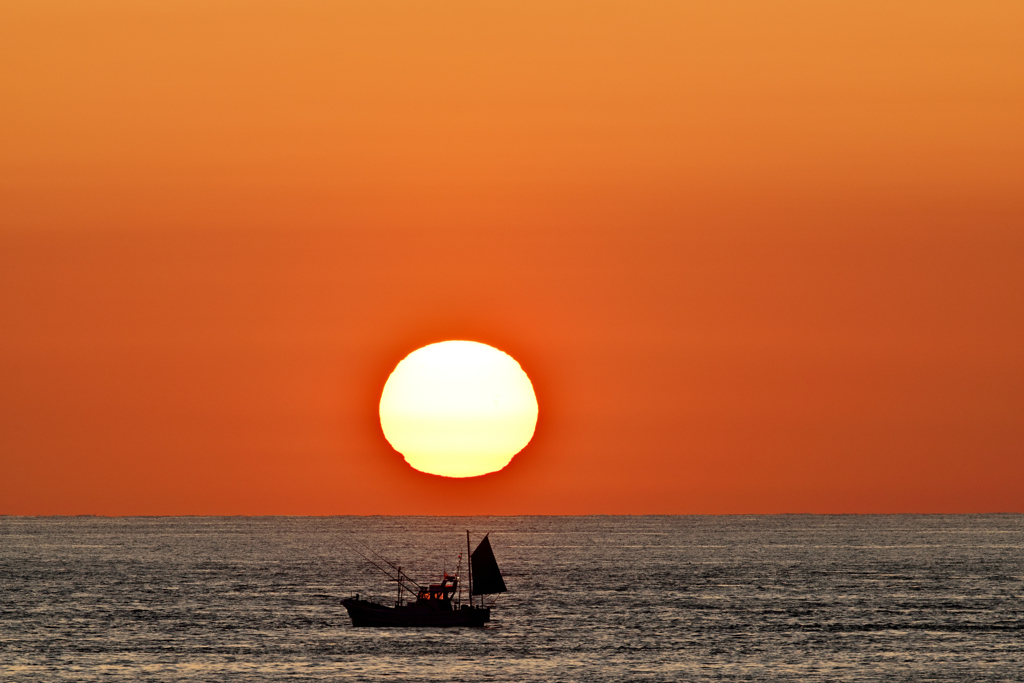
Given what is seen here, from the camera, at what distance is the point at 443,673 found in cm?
7950

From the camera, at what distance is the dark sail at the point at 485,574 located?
98.2 meters

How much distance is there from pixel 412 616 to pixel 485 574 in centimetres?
710

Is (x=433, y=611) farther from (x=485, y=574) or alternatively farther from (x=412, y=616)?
(x=485, y=574)

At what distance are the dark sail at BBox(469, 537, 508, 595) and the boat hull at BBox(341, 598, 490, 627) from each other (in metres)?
2.77

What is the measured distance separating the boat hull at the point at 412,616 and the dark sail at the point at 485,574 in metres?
2.77

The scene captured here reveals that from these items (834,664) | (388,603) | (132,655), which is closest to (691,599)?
(388,603)

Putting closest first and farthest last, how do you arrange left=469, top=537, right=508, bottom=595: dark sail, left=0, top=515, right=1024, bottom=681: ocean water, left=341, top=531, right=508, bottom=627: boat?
left=0, top=515, right=1024, bottom=681: ocean water < left=469, top=537, right=508, bottom=595: dark sail < left=341, top=531, right=508, bottom=627: boat

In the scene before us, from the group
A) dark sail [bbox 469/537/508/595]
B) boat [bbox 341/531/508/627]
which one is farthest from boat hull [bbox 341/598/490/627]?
dark sail [bbox 469/537/508/595]

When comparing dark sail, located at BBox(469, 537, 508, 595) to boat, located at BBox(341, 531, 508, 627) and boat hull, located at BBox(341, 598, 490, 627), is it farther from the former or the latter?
boat hull, located at BBox(341, 598, 490, 627)

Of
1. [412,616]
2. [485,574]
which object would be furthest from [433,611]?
[485,574]

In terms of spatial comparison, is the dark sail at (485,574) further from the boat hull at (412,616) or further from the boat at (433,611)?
the boat hull at (412,616)

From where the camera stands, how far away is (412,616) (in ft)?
333

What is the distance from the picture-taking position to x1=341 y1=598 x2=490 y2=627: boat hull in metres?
101

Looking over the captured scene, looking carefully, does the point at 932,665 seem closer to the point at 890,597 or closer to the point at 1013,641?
A: the point at 1013,641
